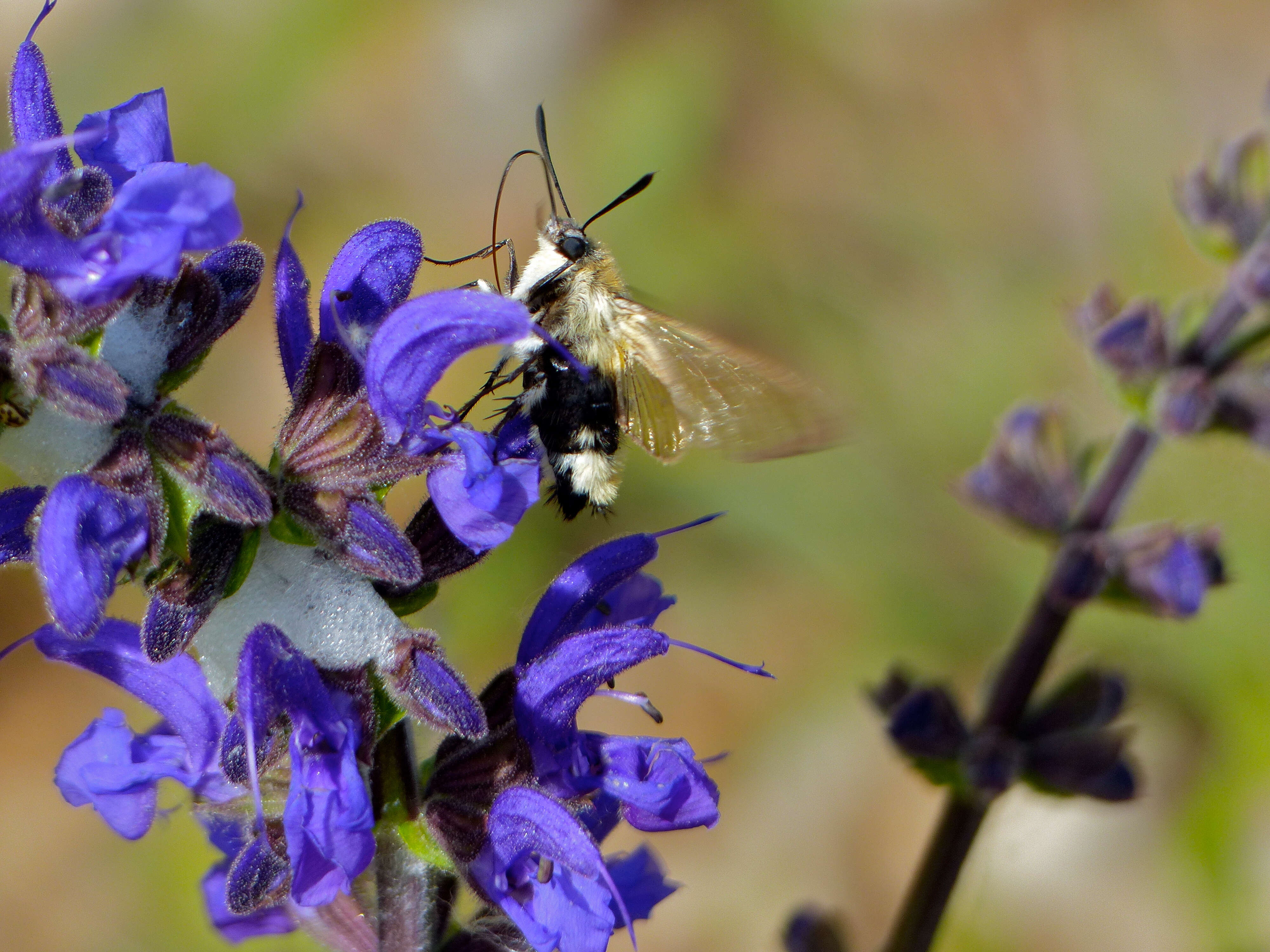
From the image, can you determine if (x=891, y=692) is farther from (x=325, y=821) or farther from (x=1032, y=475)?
(x=325, y=821)

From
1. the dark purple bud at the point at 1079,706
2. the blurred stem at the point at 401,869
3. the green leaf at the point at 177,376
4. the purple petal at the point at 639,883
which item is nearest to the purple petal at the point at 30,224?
the green leaf at the point at 177,376

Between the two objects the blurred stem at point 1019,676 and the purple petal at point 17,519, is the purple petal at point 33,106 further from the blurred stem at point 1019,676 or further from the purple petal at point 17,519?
the blurred stem at point 1019,676

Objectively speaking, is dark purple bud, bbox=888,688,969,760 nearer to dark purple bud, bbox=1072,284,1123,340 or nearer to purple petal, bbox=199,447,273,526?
dark purple bud, bbox=1072,284,1123,340

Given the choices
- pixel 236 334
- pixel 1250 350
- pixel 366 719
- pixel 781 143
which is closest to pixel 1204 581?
pixel 1250 350

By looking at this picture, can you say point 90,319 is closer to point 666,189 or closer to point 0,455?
point 0,455

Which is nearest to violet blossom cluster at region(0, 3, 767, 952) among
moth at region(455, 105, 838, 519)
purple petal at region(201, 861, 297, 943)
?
purple petal at region(201, 861, 297, 943)

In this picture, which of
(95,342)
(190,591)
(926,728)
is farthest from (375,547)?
(926,728)
